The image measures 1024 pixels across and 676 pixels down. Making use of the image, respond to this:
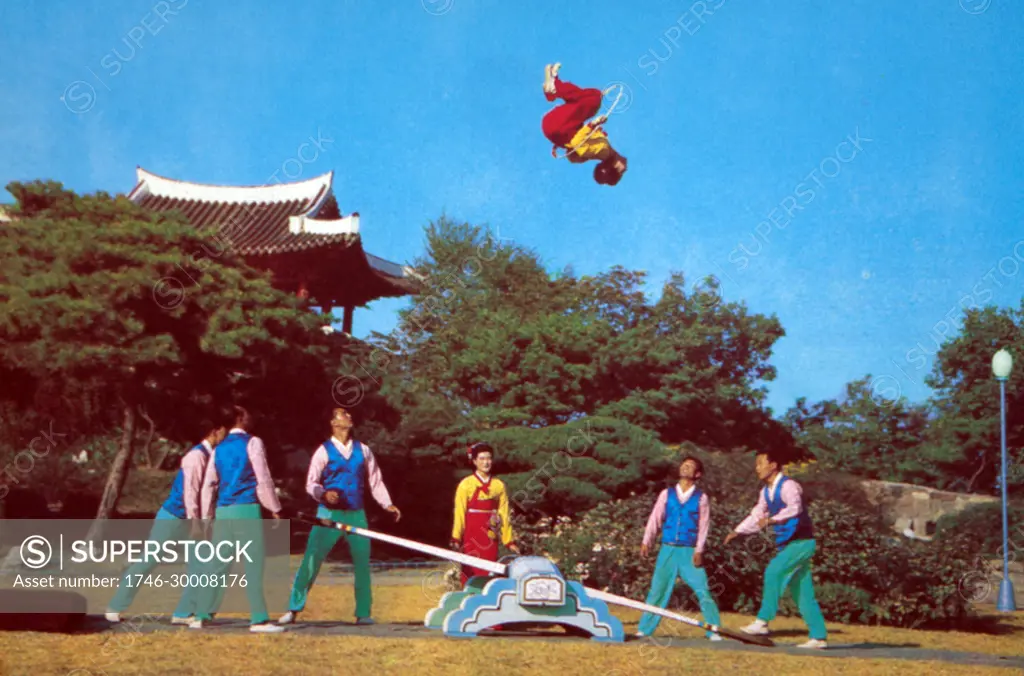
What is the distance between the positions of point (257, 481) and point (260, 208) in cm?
1890

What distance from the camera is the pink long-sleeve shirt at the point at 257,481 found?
8.20 m

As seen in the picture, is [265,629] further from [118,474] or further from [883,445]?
[883,445]

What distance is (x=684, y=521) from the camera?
29.9 feet

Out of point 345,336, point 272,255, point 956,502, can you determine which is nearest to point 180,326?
point 345,336

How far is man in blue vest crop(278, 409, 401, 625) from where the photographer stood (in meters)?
8.59

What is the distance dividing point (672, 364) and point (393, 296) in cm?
741

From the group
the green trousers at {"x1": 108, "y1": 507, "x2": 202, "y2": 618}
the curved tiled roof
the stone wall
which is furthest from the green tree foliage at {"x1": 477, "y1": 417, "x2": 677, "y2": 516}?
the green trousers at {"x1": 108, "y1": 507, "x2": 202, "y2": 618}

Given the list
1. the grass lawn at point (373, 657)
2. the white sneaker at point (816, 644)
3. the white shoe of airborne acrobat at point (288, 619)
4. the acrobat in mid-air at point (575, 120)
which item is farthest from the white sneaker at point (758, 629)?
the acrobat in mid-air at point (575, 120)

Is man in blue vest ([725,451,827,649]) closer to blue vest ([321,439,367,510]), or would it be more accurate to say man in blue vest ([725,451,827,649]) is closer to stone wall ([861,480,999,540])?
blue vest ([321,439,367,510])

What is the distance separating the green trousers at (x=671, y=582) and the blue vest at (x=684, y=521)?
0.21 ft

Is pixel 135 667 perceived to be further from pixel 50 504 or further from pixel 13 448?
pixel 50 504

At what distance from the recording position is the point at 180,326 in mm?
15875

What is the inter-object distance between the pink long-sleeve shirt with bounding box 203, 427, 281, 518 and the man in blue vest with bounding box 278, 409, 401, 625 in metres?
0.38

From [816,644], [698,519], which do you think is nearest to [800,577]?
[816,644]
